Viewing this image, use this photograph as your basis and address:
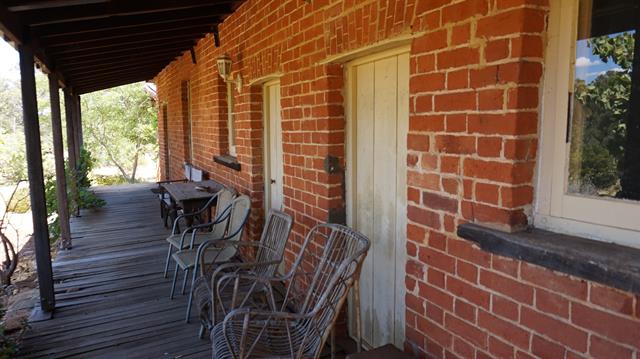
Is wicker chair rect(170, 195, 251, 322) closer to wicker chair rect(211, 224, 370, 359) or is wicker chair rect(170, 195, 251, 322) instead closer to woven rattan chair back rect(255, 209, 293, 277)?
woven rattan chair back rect(255, 209, 293, 277)

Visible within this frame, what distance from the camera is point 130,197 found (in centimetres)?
950

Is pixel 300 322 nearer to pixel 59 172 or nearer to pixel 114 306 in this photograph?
pixel 114 306

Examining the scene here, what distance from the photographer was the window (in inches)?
53.4

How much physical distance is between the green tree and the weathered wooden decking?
14.5 metres

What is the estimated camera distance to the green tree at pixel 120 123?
19609 millimetres

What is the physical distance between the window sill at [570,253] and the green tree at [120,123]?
62.7ft

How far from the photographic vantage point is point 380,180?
263 centimetres

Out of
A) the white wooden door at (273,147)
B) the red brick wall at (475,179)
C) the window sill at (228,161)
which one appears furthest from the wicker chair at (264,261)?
the window sill at (228,161)

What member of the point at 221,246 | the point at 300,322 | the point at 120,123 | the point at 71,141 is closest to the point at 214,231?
the point at 221,246

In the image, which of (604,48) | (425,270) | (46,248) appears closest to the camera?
(604,48)

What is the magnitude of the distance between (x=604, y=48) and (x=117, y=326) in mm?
3417

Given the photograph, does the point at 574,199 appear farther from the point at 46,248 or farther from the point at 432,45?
the point at 46,248

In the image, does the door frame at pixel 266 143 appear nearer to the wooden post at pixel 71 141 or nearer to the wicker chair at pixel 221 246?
the wicker chair at pixel 221 246

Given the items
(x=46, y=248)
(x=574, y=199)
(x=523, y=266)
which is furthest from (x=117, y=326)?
(x=574, y=199)
